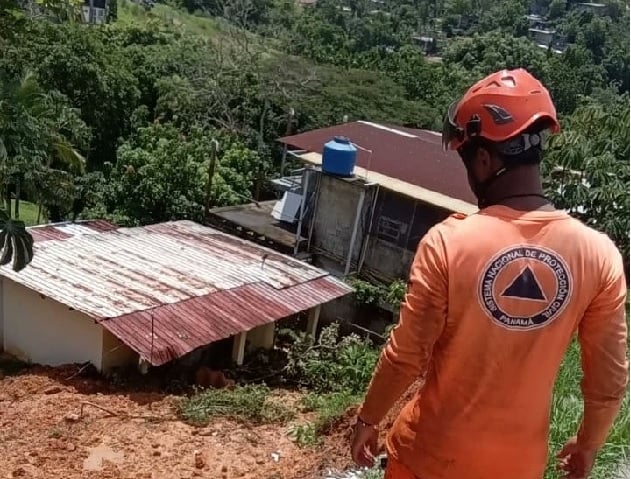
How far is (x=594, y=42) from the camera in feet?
149

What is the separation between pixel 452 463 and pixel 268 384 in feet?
25.0

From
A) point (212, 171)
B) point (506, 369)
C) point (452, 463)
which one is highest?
point (506, 369)

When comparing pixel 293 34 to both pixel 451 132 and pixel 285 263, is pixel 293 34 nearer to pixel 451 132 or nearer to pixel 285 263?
pixel 285 263

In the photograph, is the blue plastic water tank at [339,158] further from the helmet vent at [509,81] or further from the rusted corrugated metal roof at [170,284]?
the helmet vent at [509,81]

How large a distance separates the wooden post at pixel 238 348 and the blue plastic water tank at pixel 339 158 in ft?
12.9

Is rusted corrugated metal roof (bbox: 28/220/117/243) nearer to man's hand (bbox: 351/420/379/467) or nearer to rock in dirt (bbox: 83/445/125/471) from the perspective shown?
rock in dirt (bbox: 83/445/125/471)

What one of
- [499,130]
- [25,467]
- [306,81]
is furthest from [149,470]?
[306,81]

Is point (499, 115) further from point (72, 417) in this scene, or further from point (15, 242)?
point (72, 417)

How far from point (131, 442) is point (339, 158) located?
22.2ft

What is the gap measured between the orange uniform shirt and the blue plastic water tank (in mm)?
10742

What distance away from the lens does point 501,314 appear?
79.4 inches

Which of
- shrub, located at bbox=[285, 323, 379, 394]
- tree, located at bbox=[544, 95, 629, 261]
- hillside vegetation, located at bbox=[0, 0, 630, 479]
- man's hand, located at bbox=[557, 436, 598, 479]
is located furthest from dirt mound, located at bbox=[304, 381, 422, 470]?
tree, located at bbox=[544, 95, 629, 261]

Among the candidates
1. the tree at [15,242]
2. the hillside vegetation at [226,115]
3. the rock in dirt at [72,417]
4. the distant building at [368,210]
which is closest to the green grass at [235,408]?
the hillside vegetation at [226,115]

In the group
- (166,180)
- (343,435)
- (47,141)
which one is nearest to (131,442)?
(343,435)
